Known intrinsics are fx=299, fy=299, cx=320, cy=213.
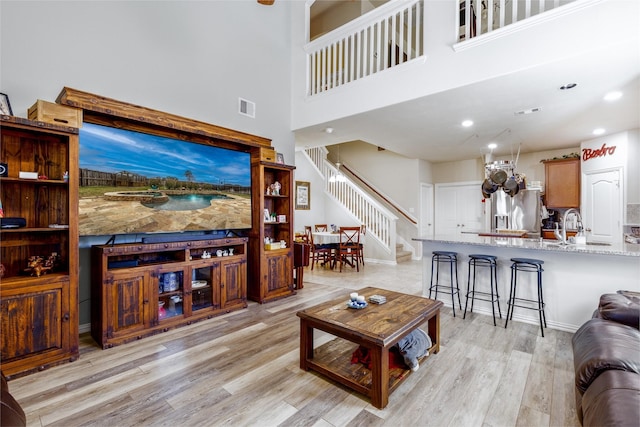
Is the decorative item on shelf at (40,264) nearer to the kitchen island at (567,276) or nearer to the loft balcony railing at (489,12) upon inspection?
the kitchen island at (567,276)

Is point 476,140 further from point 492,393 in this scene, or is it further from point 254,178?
point 492,393

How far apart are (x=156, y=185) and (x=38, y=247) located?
3.82ft

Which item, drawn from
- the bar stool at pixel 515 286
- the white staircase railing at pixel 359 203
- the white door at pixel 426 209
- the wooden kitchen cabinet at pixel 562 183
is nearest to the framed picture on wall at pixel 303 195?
the white staircase railing at pixel 359 203

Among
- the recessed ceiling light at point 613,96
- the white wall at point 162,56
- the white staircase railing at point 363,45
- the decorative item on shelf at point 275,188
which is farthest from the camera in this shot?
the decorative item on shelf at point 275,188

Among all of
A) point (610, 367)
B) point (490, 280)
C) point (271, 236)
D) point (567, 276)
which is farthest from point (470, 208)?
point (610, 367)

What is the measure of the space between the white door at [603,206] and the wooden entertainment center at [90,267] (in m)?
6.11

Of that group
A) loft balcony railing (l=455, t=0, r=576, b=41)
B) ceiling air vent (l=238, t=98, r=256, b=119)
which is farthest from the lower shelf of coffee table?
loft balcony railing (l=455, t=0, r=576, b=41)

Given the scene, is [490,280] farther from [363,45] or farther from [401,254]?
[401,254]

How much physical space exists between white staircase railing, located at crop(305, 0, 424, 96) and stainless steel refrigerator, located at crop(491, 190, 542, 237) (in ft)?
13.1

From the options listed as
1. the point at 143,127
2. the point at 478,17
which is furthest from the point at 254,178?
Result: the point at 478,17

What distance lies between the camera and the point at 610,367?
161 cm

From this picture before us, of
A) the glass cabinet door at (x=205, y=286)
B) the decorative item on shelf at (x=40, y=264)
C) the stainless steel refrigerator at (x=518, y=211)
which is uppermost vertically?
the stainless steel refrigerator at (x=518, y=211)

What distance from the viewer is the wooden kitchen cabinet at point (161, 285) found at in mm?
2861

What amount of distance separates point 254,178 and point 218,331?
6.91 feet
